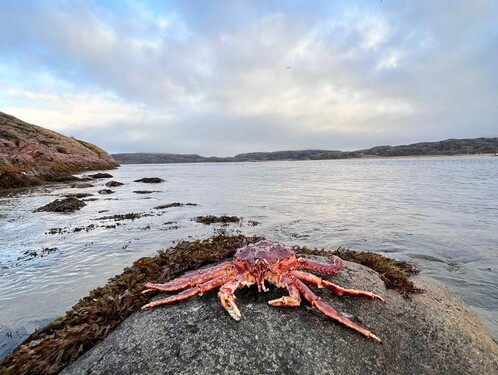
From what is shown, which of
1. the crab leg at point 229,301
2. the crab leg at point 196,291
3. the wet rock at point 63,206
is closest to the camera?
the crab leg at point 229,301

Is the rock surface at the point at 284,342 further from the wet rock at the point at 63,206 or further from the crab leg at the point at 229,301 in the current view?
the wet rock at the point at 63,206

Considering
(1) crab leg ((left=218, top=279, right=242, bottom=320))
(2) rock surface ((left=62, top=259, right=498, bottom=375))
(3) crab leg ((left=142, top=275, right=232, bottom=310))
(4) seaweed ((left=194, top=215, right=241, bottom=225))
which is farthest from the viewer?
(4) seaweed ((left=194, top=215, right=241, bottom=225))

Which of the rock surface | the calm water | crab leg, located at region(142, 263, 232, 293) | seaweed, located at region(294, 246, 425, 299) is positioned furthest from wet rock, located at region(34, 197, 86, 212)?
the rock surface

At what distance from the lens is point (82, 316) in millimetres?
4918

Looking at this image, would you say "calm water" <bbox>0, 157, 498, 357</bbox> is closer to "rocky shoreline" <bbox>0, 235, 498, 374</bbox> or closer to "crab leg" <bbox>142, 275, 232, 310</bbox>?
"rocky shoreline" <bbox>0, 235, 498, 374</bbox>

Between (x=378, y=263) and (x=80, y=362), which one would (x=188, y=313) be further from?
(x=378, y=263)

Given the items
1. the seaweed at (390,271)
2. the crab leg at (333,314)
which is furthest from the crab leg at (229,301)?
the seaweed at (390,271)

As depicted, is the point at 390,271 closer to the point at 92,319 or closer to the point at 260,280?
the point at 260,280

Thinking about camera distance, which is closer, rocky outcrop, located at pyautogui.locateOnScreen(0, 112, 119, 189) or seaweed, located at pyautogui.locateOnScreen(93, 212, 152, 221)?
seaweed, located at pyautogui.locateOnScreen(93, 212, 152, 221)

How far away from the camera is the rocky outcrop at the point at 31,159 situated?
104 ft

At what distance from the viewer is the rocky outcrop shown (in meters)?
31.7

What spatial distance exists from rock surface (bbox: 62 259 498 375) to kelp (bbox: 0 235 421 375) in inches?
8.5

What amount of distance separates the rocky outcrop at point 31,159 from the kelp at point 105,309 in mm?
30420

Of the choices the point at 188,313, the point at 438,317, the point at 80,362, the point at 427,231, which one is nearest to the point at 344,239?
the point at 427,231
